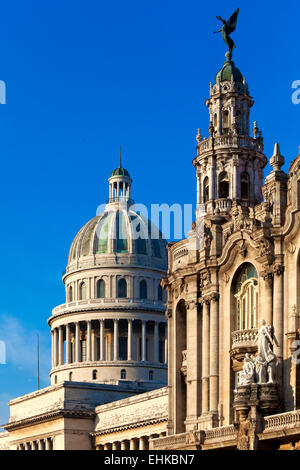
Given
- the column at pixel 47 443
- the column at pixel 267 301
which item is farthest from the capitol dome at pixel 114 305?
the column at pixel 267 301

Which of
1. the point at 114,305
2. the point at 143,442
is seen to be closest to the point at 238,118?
the point at 143,442

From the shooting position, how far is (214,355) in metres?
74.1

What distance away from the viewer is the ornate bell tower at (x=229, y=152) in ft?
265

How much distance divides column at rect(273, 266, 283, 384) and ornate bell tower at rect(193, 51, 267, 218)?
13270 millimetres

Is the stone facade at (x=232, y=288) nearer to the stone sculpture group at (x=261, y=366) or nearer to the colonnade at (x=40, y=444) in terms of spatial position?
the stone sculpture group at (x=261, y=366)

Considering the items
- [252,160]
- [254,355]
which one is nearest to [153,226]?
[252,160]

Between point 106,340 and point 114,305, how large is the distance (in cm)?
499

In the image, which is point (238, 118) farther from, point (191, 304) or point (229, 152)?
point (191, 304)

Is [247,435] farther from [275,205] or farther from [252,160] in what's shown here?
[252,160]

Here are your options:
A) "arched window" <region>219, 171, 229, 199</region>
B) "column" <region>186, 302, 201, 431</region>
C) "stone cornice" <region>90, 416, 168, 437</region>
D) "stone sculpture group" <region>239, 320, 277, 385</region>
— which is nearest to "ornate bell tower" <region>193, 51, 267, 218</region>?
"arched window" <region>219, 171, 229, 199</region>

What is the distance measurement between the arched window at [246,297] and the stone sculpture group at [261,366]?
4.50 m

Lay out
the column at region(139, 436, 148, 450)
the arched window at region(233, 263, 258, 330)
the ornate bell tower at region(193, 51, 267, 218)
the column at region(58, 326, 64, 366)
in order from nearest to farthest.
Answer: the arched window at region(233, 263, 258, 330) → the ornate bell tower at region(193, 51, 267, 218) → the column at region(139, 436, 148, 450) → the column at region(58, 326, 64, 366)

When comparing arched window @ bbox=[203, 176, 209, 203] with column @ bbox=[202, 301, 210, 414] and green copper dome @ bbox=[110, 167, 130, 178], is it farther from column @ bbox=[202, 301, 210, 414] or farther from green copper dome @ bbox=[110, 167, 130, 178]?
green copper dome @ bbox=[110, 167, 130, 178]

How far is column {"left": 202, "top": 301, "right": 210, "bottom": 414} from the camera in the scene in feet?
244
